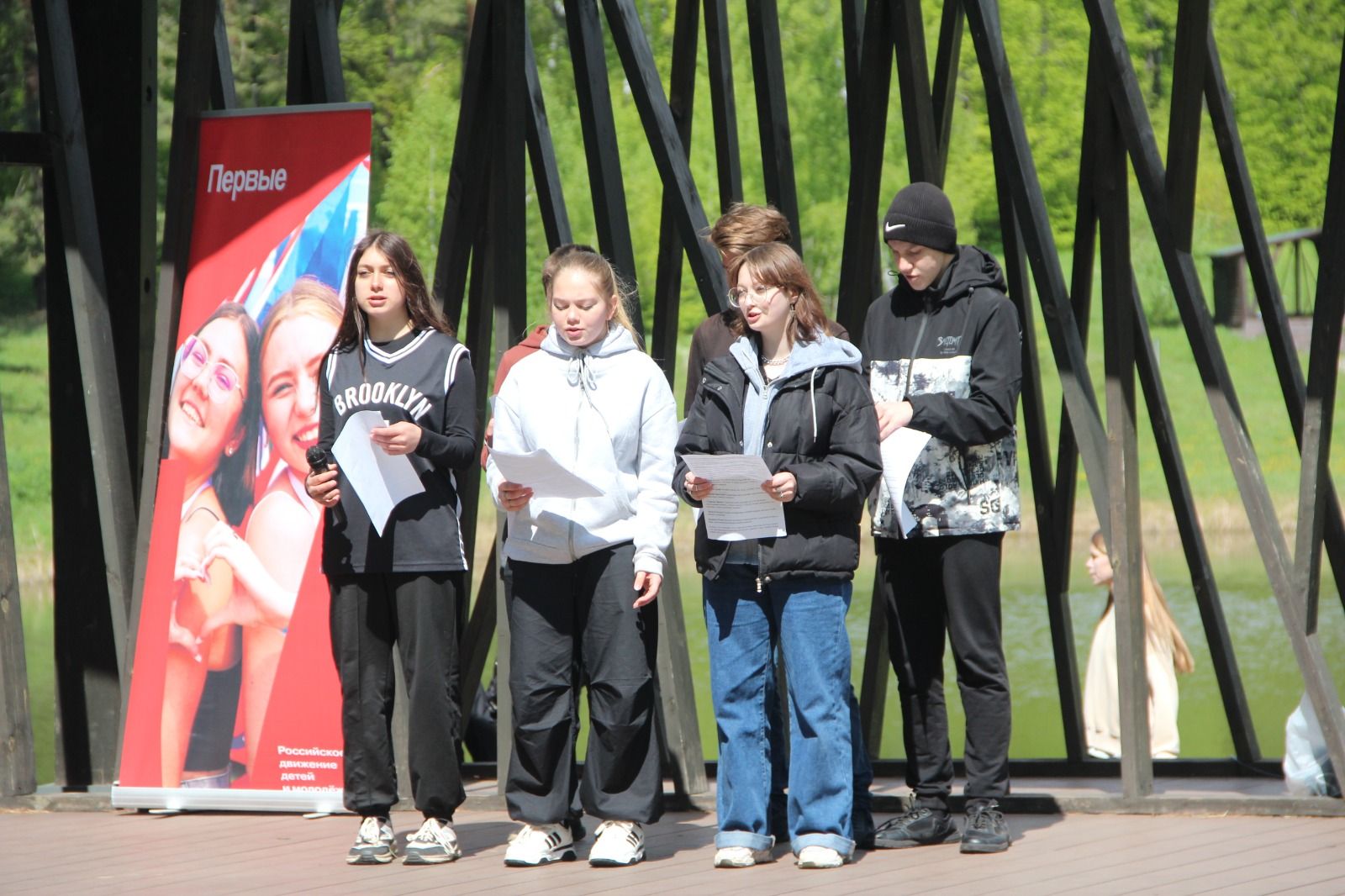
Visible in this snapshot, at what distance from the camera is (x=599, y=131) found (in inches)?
212

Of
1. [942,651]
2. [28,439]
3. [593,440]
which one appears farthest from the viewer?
[28,439]

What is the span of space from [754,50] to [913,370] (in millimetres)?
2552

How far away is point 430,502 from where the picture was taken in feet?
13.9

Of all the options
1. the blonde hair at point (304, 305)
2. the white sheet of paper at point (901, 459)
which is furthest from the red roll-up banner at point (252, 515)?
the white sheet of paper at point (901, 459)

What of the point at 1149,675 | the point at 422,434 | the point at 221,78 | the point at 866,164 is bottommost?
the point at 1149,675

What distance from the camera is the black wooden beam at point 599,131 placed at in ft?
17.3

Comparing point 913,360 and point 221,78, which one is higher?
point 221,78

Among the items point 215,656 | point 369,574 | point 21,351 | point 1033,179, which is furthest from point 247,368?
point 21,351

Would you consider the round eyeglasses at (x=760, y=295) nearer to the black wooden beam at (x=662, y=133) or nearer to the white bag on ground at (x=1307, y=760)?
the black wooden beam at (x=662, y=133)

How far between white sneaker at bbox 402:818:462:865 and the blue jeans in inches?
27.1

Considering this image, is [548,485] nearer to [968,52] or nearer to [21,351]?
[968,52]

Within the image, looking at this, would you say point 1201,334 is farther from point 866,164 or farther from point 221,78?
point 221,78

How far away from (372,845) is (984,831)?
1.55m

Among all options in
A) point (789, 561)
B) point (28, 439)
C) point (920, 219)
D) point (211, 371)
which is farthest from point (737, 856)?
point (28, 439)
